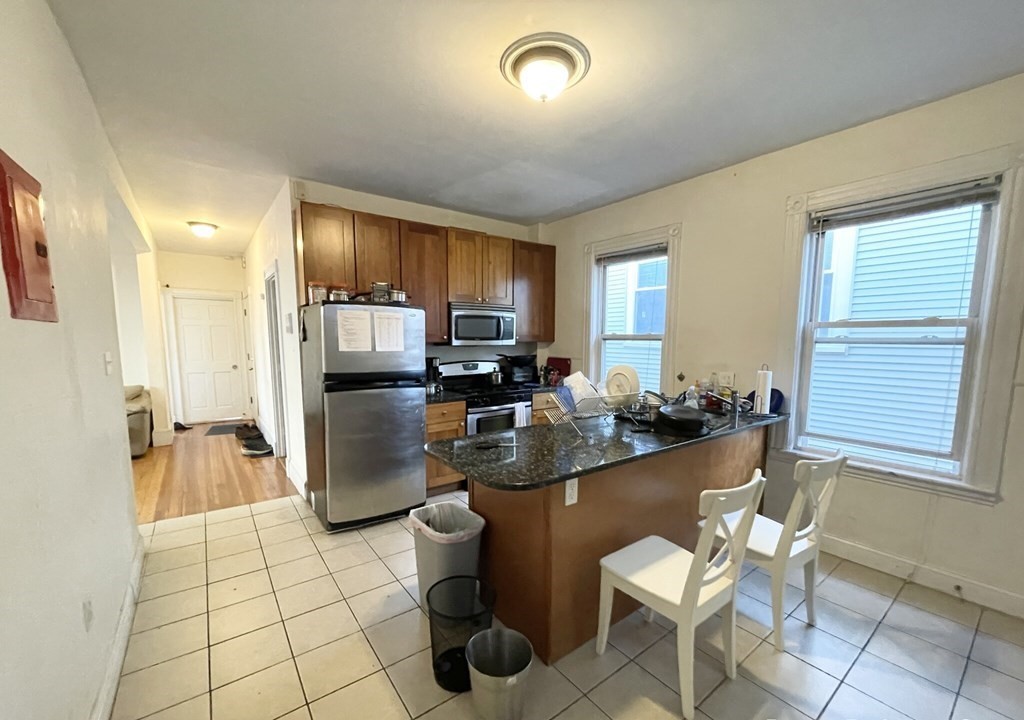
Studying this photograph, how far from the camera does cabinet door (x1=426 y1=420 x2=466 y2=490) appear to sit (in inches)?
131

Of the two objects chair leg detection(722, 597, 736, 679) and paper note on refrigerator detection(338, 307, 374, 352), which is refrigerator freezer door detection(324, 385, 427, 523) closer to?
paper note on refrigerator detection(338, 307, 374, 352)

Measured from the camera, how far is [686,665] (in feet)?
4.60

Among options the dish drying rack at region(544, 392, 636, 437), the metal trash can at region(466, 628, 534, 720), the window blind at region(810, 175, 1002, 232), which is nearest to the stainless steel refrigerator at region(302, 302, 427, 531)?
the dish drying rack at region(544, 392, 636, 437)

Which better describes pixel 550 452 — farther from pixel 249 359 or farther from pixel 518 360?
pixel 249 359

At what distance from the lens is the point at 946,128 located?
6.71ft

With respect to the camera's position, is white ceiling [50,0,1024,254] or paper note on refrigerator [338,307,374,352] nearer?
white ceiling [50,0,1024,254]

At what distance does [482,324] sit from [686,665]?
3.04 m

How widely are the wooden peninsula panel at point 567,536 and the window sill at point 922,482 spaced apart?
46.8 inches

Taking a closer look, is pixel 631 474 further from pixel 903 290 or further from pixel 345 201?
pixel 345 201

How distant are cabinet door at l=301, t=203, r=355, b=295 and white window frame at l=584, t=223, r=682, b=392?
7.45 ft

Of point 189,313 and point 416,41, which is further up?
point 416,41

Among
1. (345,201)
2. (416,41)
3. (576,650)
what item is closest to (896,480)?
(576,650)

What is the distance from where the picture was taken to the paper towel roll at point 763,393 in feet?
8.29

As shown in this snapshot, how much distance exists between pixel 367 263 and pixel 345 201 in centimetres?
60
